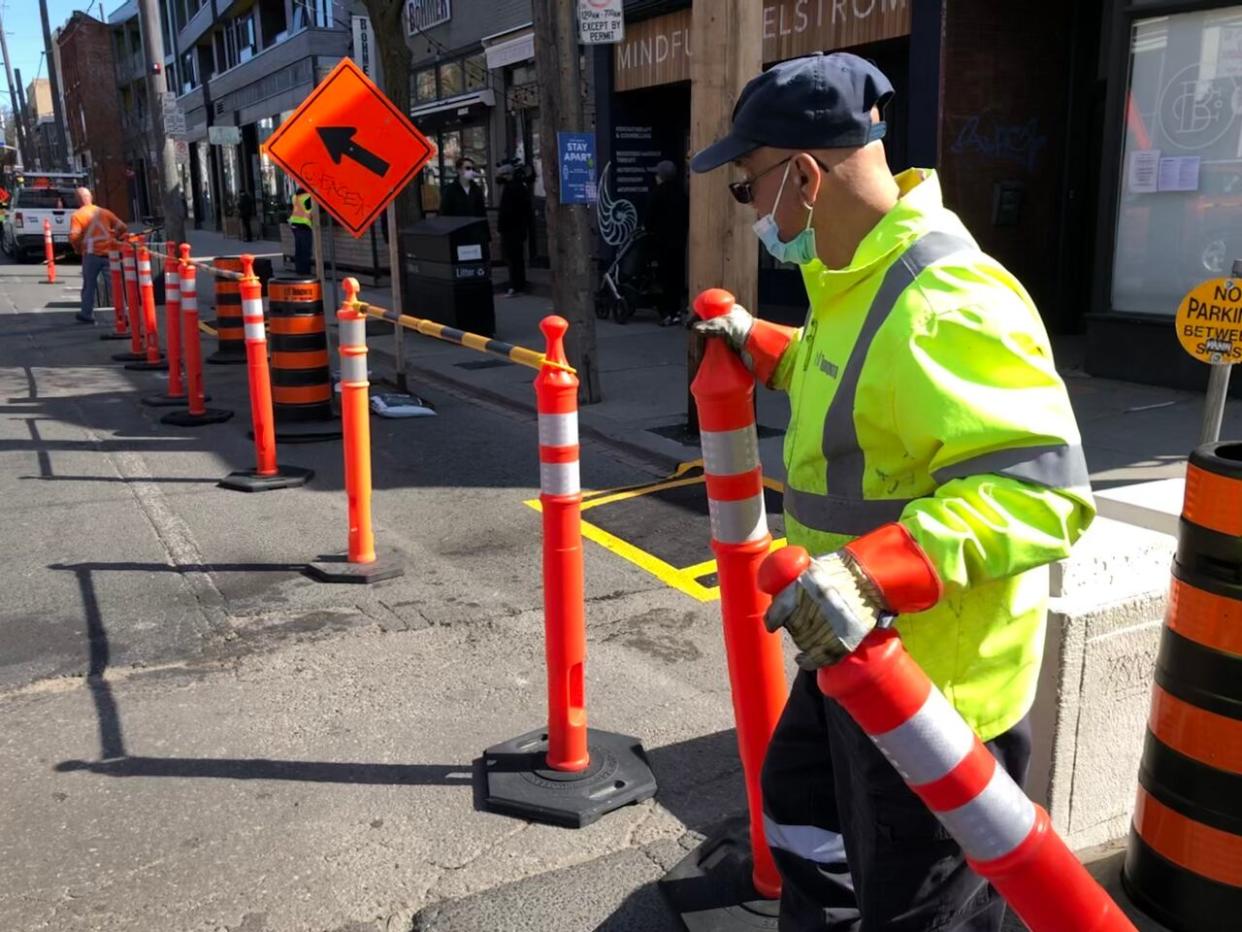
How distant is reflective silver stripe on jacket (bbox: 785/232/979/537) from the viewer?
5.91ft

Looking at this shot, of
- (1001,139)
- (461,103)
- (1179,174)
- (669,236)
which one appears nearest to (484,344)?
(1179,174)

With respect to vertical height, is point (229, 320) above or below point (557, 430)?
below

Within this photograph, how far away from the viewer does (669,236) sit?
550 inches

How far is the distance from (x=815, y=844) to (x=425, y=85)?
2407 cm

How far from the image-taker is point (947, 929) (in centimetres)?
193

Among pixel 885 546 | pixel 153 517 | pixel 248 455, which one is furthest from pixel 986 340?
pixel 248 455

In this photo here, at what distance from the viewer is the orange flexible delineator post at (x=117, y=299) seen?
14805 mm

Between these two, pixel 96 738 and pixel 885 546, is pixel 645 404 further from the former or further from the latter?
pixel 885 546

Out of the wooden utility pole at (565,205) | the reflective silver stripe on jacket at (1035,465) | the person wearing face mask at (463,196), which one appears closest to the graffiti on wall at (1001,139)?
the wooden utility pole at (565,205)

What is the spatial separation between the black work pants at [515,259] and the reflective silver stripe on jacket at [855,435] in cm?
1540

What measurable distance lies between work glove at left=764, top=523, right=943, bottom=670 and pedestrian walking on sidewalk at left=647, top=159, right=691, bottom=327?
12.6 metres

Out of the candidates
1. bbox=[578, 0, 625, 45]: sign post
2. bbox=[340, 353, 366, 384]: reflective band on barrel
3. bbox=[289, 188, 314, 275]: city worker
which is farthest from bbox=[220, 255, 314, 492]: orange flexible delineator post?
bbox=[289, 188, 314, 275]: city worker

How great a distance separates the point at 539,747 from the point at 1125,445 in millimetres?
5119

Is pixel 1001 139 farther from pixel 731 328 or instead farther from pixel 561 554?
pixel 731 328
